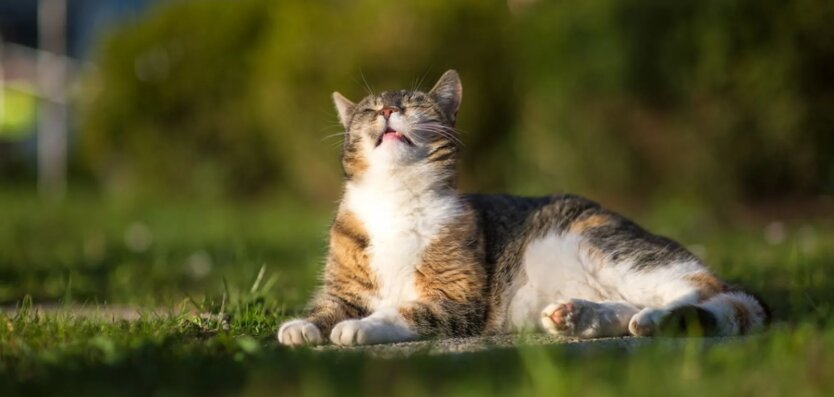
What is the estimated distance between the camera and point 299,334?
3.92 meters

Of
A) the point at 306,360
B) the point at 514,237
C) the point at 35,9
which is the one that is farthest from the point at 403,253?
the point at 35,9

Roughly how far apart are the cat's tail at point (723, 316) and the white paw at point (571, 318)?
26cm

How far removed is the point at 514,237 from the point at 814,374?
1783mm

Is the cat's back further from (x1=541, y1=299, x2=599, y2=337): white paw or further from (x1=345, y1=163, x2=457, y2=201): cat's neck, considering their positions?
(x1=541, y1=299, x2=599, y2=337): white paw

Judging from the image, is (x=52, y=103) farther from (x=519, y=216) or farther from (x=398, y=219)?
(x=398, y=219)

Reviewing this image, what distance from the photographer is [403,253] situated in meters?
4.27

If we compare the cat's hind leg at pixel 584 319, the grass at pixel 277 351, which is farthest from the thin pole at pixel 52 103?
the cat's hind leg at pixel 584 319

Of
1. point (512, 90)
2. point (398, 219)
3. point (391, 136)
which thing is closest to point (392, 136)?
point (391, 136)

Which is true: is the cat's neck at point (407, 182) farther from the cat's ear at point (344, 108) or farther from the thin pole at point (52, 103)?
the thin pole at point (52, 103)

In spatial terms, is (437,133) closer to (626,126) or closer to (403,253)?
(403,253)

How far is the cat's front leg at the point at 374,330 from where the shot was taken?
152 inches

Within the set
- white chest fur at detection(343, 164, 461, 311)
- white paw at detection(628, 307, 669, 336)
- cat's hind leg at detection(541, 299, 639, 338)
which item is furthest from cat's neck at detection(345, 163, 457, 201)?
white paw at detection(628, 307, 669, 336)

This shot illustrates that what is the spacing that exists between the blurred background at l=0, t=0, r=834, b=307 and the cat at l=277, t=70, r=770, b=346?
1.72 meters

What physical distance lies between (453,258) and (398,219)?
254 millimetres
